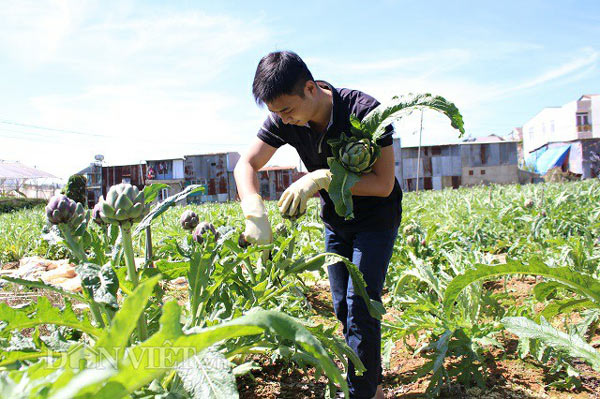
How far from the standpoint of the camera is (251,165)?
180 cm

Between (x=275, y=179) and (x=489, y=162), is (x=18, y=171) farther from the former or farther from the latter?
(x=489, y=162)

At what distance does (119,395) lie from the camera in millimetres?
533

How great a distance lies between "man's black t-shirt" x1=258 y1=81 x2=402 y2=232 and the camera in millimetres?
1556

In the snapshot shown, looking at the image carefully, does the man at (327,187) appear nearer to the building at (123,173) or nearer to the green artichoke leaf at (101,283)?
the green artichoke leaf at (101,283)

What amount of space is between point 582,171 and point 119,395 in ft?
91.6

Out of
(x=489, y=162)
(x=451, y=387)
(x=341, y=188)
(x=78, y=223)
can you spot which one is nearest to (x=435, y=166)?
(x=489, y=162)

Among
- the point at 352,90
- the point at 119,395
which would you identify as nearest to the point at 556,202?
the point at 352,90

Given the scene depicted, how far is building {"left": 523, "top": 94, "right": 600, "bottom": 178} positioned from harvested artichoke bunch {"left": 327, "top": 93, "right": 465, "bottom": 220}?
25302 mm

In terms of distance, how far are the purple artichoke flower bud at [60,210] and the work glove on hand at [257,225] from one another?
1.78 ft

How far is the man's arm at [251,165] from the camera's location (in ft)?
5.75

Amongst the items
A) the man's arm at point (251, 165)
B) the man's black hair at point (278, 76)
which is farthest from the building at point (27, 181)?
the man's black hair at point (278, 76)

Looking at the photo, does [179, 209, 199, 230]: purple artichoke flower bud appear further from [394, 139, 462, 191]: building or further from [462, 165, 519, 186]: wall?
[462, 165, 519, 186]: wall

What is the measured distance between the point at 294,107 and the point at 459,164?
25.2 m

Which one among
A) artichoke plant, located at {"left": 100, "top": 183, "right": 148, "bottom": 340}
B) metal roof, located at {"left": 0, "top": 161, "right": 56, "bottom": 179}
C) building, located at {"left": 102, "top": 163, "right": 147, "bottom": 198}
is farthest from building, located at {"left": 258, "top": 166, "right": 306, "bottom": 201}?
artichoke plant, located at {"left": 100, "top": 183, "right": 148, "bottom": 340}
